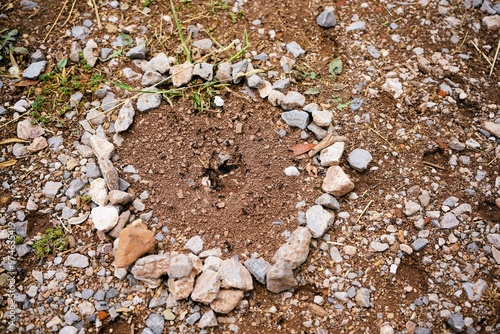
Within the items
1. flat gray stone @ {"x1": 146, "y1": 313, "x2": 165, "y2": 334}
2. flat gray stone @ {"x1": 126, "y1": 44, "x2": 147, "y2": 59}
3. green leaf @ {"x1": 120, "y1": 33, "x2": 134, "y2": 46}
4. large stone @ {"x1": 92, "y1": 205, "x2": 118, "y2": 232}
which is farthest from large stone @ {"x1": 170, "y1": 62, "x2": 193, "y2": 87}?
flat gray stone @ {"x1": 146, "y1": 313, "x2": 165, "y2": 334}

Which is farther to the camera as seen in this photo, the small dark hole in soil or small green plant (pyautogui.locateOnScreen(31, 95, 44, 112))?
small green plant (pyautogui.locateOnScreen(31, 95, 44, 112))

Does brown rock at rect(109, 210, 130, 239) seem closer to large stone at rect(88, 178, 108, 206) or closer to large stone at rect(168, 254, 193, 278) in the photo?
large stone at rect(88, 178, 108, 206)

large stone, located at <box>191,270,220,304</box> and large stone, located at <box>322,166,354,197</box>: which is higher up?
large stone, located at <box>322,166,354,197</box>

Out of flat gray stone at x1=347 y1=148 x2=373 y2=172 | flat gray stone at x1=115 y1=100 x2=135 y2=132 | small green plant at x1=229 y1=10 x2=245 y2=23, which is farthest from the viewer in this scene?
small green plant at x1=229 y1=10 x2=245 y2=23

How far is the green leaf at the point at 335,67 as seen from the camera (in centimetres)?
312

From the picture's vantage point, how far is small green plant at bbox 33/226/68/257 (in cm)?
257

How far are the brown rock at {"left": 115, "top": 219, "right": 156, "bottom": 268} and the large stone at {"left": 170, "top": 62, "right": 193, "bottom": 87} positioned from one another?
1016 mm

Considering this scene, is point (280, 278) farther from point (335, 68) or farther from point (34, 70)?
point (34, 70)

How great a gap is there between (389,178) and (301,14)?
1407 millimetres

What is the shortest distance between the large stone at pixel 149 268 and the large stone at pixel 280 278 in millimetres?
556

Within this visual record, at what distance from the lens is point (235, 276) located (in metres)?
2.41

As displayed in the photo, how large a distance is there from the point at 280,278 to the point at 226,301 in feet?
1.01

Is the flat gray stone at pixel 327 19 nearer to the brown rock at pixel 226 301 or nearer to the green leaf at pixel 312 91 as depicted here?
the green leaf at pixel 312 91

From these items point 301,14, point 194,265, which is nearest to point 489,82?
point 301,14
